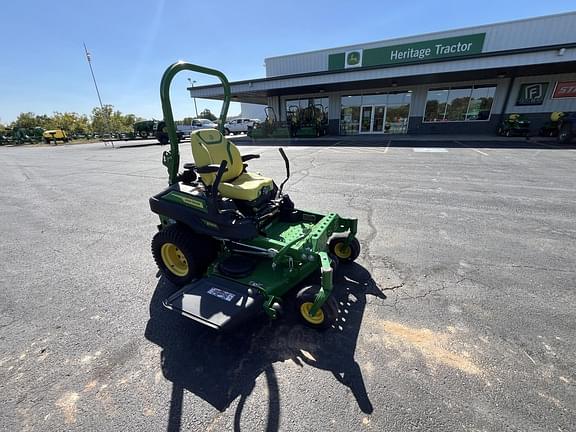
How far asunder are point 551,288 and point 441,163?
7360 mm

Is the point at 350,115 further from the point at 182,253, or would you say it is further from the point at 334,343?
the point at 334,343

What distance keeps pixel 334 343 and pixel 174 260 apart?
1.94 meters

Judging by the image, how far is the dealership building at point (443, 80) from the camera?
14031 millimetres

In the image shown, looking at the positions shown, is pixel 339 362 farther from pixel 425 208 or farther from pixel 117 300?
pixel 425 208

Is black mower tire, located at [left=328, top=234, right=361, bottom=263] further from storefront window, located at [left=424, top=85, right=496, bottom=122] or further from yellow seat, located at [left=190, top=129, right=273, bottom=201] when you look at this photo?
storefront window, located at [left=424, top=85, right=496, bottom=122]

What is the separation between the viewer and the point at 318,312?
213 centimetres

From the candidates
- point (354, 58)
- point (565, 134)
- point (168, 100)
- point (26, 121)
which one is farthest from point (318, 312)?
point (26, 121)

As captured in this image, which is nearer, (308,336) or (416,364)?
(416,364)

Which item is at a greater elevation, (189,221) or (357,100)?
(357,100)

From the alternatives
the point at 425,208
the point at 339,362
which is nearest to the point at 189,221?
the point at 339,362

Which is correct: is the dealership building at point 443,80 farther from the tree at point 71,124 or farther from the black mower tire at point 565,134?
the tree at point 71,124

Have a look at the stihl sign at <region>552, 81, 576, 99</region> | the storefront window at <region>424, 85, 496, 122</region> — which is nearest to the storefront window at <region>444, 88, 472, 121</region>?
the storefront window at <region>424, 85, 496, 122</region>

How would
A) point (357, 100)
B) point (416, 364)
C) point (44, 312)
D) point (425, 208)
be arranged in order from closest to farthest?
point (416, 364) → point (44, 312) → point (425, 208) → point (357, 100)

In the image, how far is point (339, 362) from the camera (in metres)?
1.92
